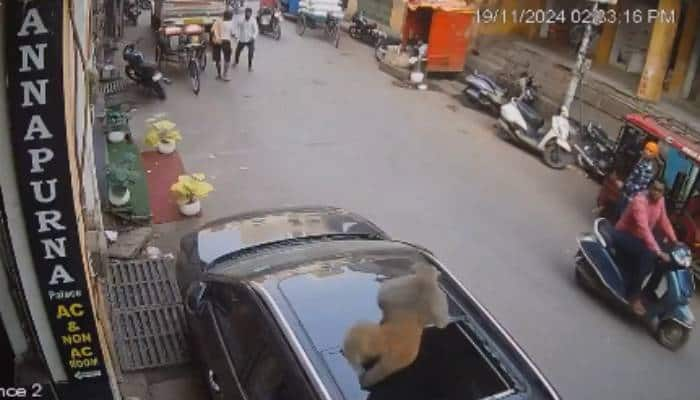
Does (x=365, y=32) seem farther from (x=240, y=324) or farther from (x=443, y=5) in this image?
(x=240, y=324)

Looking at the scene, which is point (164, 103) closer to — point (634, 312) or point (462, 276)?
point (462, 276)

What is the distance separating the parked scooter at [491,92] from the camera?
42.0 feet

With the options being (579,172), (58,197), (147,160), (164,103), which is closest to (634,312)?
(579,172)

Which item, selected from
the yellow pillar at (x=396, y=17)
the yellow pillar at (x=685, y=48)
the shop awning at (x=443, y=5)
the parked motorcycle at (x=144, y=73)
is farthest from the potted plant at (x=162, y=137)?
the yellow pillar at (x=396, y=17)

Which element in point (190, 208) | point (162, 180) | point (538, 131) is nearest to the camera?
point (190, 208)

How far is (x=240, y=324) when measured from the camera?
4188 millimetres

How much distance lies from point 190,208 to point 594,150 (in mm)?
6738

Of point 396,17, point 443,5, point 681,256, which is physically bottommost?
point 681,256

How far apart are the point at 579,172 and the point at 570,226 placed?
2.31 meters

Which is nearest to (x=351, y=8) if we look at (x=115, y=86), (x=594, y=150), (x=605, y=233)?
(x=115, y=86)

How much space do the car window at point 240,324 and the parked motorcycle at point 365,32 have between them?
14.9 metres

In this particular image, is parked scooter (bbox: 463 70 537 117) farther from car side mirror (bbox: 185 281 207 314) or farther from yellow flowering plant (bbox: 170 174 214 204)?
car side mirror (bbox: 185 281 207 314)

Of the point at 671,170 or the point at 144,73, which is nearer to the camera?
the point at 671,170

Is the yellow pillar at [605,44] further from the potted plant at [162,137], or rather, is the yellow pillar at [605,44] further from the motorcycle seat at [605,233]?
the potted plant at [162,137]
